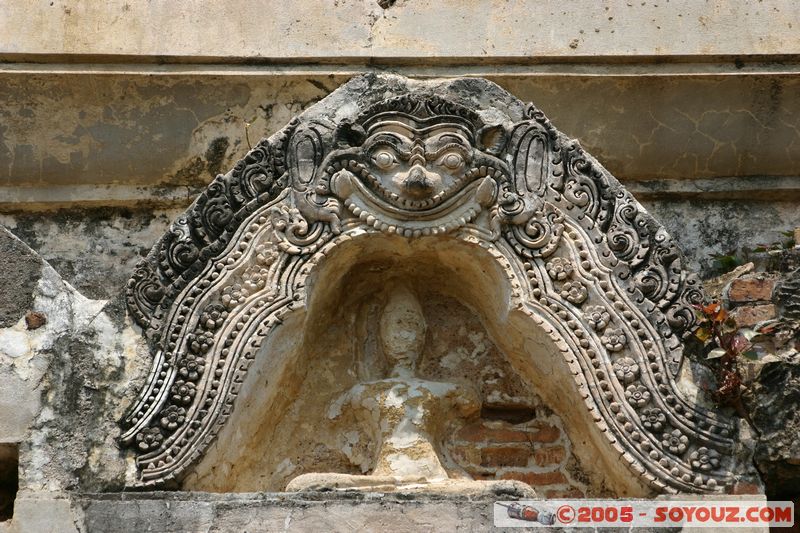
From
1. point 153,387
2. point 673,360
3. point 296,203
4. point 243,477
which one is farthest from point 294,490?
point 673,360

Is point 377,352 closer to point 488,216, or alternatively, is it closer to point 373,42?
point 488,216

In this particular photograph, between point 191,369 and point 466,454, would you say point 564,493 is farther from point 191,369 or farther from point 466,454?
point 191,369

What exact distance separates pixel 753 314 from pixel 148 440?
246cm

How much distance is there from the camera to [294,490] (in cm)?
637

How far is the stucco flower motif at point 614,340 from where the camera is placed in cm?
642

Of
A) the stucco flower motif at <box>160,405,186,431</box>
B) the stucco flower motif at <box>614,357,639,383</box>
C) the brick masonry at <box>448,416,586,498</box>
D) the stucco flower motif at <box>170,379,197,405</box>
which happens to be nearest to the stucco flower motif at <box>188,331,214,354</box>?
the stucco flower motif at <box>170,379,197,405</box>

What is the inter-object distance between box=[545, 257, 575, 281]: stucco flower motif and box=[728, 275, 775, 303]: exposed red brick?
0.66 meters

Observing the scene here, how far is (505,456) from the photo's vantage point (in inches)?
265

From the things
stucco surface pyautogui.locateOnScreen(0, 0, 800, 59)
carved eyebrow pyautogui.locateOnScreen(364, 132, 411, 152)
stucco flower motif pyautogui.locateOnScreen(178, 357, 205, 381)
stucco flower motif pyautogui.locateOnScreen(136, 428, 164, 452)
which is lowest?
stucco flower motif pyautogui.locateOnScreen(136, 428, 164, 452)

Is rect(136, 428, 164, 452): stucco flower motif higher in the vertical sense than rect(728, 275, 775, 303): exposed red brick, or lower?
lower

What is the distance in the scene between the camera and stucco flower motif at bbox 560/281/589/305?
6508 mm

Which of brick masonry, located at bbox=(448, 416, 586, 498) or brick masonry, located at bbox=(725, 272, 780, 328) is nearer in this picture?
brick masonry, located at bbox=(725, 272, 780, 328)

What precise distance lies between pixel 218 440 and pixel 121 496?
0.43 meters

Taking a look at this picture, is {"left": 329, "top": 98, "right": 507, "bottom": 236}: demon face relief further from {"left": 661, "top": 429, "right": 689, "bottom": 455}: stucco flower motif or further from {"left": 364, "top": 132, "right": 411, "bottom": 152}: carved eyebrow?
{"left": 661, "top": 429, "right": 689, "bottom": 455}: stucco flower motif
